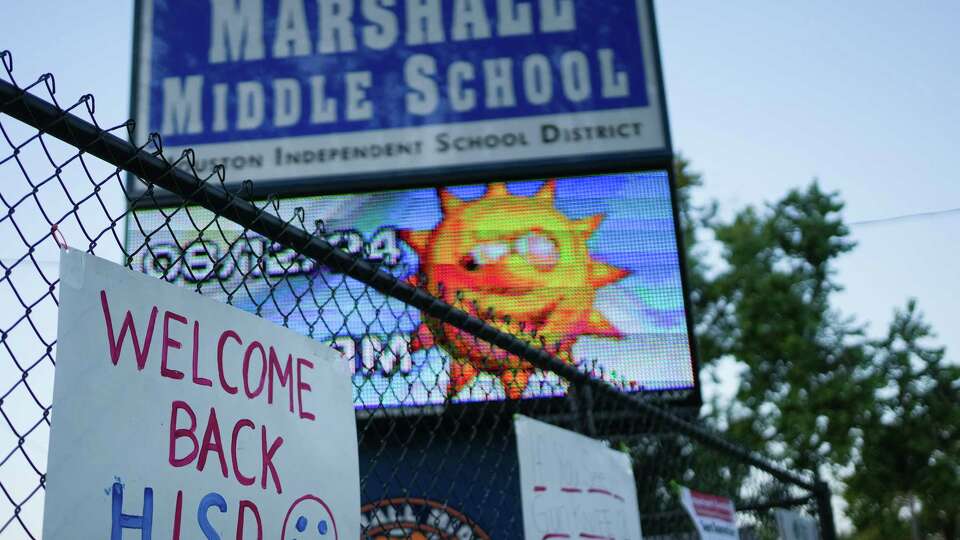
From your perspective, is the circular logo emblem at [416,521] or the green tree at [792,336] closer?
the circular logo emblem at [416,521]

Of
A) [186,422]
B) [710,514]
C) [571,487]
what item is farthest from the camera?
[710,514]

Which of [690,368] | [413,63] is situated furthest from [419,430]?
[413,63]

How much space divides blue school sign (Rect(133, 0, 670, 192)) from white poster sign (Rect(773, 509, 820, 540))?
2.07 meters

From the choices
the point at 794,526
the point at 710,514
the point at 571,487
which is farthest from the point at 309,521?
the point at 794,526

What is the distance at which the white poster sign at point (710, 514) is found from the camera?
4.14m

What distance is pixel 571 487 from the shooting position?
10.6ft

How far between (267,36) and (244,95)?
47cm

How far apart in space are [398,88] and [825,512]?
11.5ft

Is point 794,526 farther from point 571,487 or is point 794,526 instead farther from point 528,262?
point 571,487

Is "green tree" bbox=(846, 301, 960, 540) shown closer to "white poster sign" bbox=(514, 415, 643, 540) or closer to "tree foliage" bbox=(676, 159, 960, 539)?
"tree foliage" bbox=(676, 159, 960, 539)

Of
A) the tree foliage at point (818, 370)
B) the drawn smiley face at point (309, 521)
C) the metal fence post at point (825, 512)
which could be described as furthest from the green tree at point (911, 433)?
the drawn smiley face at point (309, 521)

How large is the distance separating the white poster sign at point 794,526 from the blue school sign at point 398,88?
2073 millimetres

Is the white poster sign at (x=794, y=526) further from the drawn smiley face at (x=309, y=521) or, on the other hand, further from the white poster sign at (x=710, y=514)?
the drawn smiley face at (x=309, y=521)

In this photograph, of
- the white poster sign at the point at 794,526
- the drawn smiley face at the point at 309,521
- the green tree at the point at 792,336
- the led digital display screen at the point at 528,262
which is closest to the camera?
the drawn smiley face at the point at 309,521
